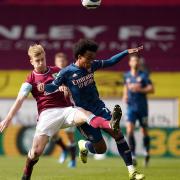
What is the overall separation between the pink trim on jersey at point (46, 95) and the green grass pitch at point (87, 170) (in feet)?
4.69

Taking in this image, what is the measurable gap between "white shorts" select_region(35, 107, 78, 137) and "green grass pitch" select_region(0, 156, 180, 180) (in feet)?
4.52

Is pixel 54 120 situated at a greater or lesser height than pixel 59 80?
lesser

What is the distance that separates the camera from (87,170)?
48.1ft

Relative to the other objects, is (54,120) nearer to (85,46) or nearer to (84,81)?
(84,81)

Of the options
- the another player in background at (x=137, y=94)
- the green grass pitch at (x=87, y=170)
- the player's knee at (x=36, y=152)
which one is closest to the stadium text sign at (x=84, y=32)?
the green grass pitch at (x=87, y=170)

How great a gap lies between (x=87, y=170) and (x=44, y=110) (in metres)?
3.44

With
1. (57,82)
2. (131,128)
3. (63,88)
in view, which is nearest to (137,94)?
(131,128)

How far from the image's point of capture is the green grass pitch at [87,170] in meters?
12.7

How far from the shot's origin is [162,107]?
2298cm

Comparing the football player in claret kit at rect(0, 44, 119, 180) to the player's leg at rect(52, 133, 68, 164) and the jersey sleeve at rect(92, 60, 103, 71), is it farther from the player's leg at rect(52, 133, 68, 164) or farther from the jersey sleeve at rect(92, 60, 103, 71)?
the player's leg at rect(52, 133, 68, 164)

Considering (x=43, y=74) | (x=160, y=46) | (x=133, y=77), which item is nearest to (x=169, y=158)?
(x=133, y=77)

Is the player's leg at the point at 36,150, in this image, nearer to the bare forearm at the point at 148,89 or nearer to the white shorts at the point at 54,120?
the white shorts at the point at 54,120

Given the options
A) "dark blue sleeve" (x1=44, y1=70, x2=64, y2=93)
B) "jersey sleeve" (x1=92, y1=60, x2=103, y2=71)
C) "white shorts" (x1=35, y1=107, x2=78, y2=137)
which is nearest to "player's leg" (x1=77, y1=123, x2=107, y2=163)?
"white shorts" (x1=35, y1=107, x2=78, y2=137)

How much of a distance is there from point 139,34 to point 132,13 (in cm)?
66
